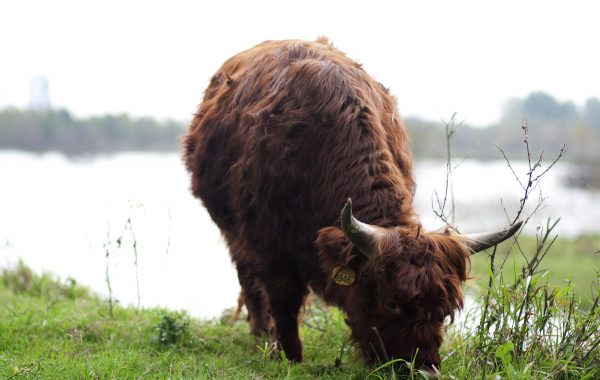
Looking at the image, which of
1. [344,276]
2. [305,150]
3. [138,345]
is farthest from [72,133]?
[344,276]

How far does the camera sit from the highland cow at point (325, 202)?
147 inches

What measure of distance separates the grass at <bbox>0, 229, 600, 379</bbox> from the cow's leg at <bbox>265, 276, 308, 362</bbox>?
0.34 feet

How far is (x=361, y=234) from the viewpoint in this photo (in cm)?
372

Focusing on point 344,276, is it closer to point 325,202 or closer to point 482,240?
point 325,202

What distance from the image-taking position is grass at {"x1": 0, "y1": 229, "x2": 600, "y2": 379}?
4.04m

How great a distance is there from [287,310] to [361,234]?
1.46 metres

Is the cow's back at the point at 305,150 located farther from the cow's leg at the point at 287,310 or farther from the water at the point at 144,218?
the water at the point at 144,218

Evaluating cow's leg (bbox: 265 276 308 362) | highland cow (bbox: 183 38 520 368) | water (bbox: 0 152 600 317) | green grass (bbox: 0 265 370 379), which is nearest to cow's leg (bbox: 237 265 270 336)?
highland cow (bbox: 183 38 520 368)

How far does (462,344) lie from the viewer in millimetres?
4328

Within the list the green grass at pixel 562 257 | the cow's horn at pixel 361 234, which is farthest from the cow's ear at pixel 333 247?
the green grass at pixel 562 257

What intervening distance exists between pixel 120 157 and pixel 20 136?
3048mm

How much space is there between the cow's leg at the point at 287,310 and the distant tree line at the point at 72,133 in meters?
16.2

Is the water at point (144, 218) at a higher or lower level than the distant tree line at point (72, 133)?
lower

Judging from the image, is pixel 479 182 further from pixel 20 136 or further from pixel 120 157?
pixel 20 136
